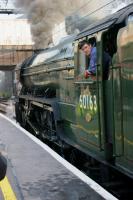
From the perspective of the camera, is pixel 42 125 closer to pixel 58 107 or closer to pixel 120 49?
pixel 58 107

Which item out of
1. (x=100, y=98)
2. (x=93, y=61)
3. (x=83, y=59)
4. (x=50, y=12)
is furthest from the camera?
(x=50, y=12)

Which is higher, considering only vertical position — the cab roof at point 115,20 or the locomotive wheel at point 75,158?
the cab roof at point 115,20

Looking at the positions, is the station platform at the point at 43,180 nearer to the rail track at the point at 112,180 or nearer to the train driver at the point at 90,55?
the rail track at the point at 112,180

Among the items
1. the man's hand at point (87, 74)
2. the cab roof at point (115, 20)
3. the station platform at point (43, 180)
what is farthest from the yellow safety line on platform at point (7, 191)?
the cab roof at point (115, 20)

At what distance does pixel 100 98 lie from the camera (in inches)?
269

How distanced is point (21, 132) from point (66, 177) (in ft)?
19.8

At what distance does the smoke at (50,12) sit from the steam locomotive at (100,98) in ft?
24.8

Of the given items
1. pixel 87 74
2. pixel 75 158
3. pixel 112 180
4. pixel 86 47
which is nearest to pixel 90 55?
pixel 86 47

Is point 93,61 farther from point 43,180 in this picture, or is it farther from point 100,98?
point 43,180

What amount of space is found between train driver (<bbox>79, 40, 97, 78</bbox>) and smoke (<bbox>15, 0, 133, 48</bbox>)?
1098 centimetres

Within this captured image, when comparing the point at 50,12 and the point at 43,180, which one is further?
the point at 50,12

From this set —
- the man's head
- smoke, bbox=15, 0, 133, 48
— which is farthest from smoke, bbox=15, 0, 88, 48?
the man's head

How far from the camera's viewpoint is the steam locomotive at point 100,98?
5930 millimetres

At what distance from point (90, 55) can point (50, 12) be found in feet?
40.9
